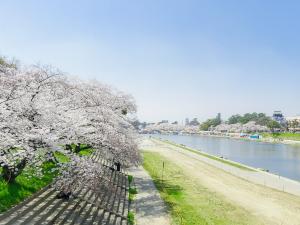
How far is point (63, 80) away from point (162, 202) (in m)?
13.5

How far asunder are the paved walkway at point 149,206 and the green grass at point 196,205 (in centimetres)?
60

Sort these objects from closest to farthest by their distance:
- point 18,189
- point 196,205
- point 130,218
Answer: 1. point 18,189
2. point 130,218
3. point 196,205

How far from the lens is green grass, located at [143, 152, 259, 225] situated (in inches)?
908

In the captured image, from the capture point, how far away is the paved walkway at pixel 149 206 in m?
22.3

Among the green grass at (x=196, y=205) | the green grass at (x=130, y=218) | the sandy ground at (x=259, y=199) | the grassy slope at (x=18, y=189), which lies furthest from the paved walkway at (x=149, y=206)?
the grassy slope at (x=18, y=189)

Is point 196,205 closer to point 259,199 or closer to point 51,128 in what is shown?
point 259,199

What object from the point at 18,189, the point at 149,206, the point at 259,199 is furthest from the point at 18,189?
the point at 259,199

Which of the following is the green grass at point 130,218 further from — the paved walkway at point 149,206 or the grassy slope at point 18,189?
the grassy slope at point 18,189

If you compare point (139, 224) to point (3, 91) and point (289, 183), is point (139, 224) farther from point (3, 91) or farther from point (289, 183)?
point (289, 183)

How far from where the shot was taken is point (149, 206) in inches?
1021

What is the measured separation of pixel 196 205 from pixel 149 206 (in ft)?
12.4

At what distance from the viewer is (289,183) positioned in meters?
43.0

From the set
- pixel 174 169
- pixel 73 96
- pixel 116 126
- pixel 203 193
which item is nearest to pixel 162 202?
pixel 203 193

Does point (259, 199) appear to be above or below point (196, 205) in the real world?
below
